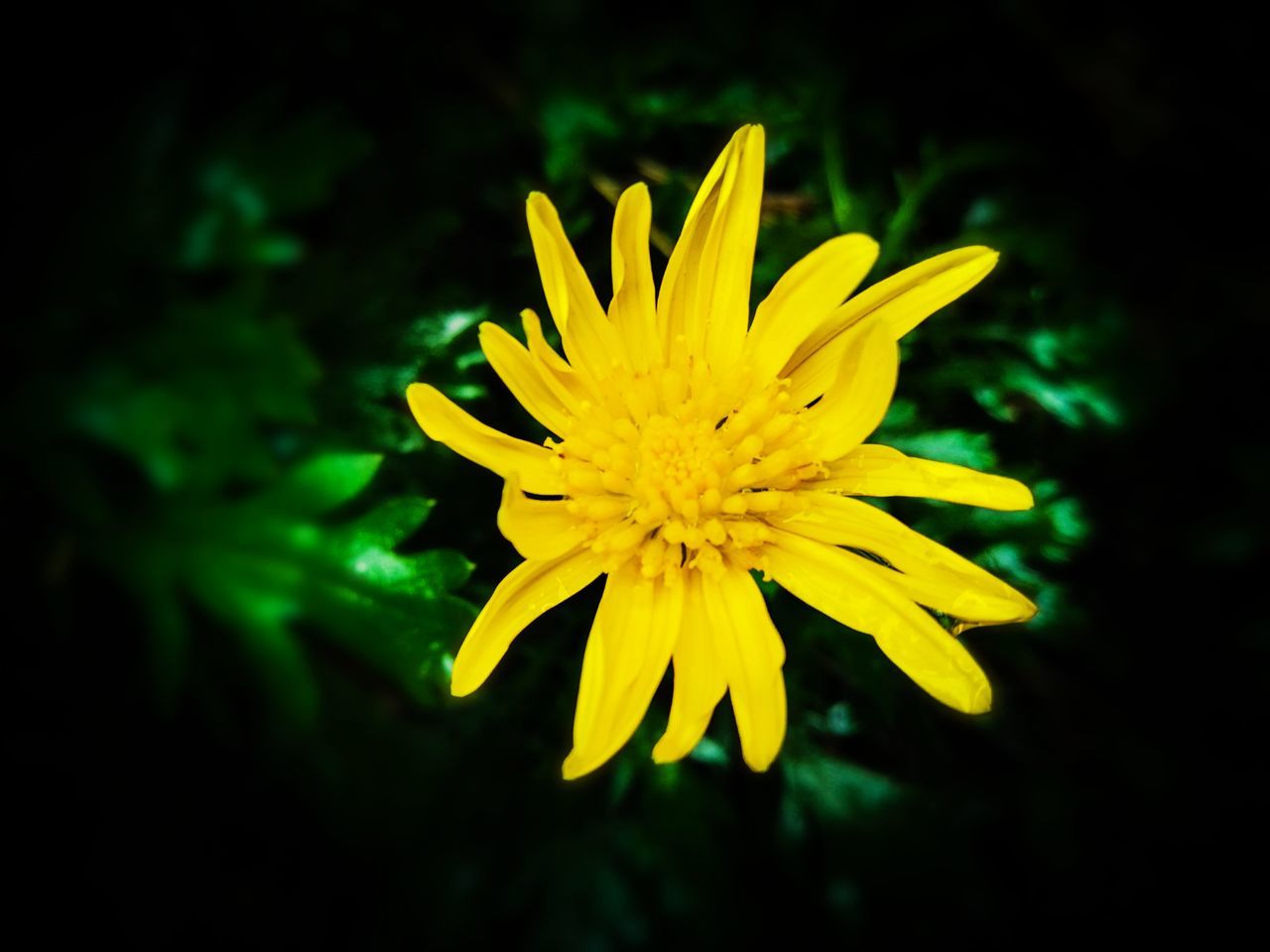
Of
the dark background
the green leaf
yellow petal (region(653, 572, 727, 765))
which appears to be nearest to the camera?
yellow petal (region(653, 572, 727, 765))

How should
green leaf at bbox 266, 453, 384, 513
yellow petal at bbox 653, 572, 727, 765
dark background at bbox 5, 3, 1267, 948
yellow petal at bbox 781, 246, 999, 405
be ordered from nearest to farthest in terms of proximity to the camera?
yellow petal at bbox 653, 572, 727, 765
yellow petal at bbox 781, 246, 999, 405
green leaf at bbox 266, 453, 384, 513
dark background at bbox 5, 3, 1267, 948

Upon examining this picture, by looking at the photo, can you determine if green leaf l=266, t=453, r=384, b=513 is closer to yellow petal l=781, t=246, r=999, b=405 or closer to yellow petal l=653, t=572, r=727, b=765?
yellow petal l=653, t=572, r=727, b=765

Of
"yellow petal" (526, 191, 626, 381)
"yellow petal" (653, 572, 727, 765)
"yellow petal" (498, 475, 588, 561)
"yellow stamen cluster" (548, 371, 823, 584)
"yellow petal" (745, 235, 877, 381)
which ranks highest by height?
"yellow petal" (745, 235, 877, 381)

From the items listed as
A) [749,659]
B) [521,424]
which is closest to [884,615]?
[749,659]

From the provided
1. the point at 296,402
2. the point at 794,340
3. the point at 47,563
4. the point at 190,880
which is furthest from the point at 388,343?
the point at 190,880

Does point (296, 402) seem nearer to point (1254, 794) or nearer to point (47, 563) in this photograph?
point (47, 563)

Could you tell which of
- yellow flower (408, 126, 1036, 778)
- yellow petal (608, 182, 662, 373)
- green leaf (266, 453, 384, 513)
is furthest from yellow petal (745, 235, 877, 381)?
green leaf (266, 453, 384, 513)

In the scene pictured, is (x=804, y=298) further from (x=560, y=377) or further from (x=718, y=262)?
(x=560, y=377)

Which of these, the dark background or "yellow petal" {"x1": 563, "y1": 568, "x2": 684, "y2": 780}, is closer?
"yellow petal" {"x1": 563, "y1": 568, "x2": 684, "y2": 780}
